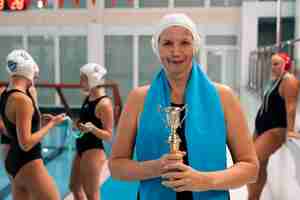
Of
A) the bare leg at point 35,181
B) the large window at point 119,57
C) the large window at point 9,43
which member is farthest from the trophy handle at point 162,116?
the large window at point 9,43

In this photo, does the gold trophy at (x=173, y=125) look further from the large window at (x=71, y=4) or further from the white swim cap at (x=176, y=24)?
the large window at (x=71, y=4)

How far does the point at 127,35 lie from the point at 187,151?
12459mm

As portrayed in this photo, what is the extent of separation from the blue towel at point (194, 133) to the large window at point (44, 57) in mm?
12647

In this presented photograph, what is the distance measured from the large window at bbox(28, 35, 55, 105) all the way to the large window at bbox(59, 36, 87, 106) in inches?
13.9

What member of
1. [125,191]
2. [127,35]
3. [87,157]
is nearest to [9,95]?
[87,157]

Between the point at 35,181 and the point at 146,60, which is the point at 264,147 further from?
the point at 146,60

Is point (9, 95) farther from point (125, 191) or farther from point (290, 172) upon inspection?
point (290, 172)

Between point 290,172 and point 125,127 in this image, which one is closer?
point 125,127

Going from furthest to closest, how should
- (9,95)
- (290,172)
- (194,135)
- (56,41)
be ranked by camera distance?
1. (56,41)
2. (290,172)
3. (9,95)
4. (194,135)

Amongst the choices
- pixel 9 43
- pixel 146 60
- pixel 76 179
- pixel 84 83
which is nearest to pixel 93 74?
pixel 84 83

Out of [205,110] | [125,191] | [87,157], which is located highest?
[205,110]

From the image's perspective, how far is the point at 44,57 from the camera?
13.6 m

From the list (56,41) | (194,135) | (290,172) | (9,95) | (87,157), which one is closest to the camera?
(194,135)

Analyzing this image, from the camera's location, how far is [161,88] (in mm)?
1376
